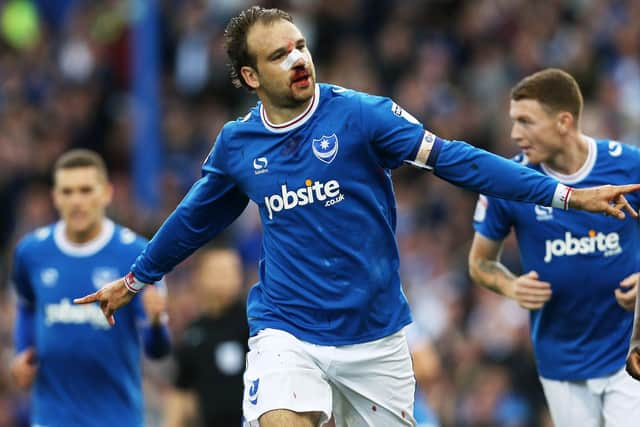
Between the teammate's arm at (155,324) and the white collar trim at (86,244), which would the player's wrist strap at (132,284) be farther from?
the white collar trim at (86,244)


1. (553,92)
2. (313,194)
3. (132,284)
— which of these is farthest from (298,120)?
(553,92)

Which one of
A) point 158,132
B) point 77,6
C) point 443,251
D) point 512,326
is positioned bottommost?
point 512,326

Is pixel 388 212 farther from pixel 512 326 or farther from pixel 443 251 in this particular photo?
pixel 443 251

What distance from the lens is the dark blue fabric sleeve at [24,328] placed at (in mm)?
8836

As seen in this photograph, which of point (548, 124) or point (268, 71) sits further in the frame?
point (548, 124)

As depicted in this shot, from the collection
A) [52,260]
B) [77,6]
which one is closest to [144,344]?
[52,260]

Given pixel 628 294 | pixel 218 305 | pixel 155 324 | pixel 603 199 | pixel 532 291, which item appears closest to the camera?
pixel 603 199

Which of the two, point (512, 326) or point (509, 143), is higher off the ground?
point (509, 143)

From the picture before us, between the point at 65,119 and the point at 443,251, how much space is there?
6.64m

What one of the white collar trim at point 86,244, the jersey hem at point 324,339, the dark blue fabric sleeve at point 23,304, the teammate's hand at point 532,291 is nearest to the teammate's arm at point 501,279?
the teammate's hand at point 532,291

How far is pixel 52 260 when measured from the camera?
8703 millimetres

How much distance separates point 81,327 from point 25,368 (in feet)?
1.45

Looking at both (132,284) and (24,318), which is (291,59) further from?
(24,318)

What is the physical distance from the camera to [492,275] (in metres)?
7.90
